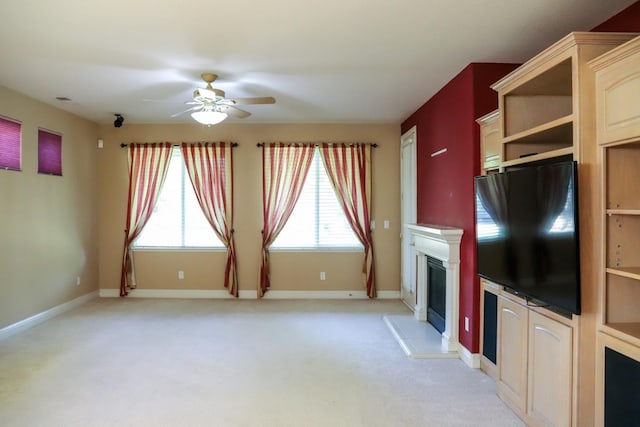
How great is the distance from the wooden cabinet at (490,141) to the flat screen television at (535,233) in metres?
0.34

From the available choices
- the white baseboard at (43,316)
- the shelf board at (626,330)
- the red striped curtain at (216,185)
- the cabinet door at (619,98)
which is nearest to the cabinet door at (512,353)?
the shelf board at (626,330)

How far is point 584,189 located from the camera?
6.50ft

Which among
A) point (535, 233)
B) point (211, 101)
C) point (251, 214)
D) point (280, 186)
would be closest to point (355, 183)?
point (280, 186)

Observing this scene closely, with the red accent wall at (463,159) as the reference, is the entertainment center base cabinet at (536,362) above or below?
below

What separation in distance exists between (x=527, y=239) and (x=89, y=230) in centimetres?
599

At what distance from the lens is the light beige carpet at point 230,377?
2566 millimetres

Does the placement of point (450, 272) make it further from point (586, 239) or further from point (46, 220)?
point (46, 220)

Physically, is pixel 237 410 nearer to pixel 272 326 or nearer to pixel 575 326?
pixel 272 326

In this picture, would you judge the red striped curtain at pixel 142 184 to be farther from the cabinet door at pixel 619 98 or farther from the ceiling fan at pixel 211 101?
the cabinet door at pixel 619 98

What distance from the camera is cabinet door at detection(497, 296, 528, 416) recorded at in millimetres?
2480

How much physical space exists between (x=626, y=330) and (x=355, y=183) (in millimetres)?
4260

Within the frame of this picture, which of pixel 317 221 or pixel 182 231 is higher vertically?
pixel 317 221

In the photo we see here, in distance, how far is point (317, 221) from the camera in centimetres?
593

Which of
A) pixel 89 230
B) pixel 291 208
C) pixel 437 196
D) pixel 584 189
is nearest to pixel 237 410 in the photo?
pixel 584 189
